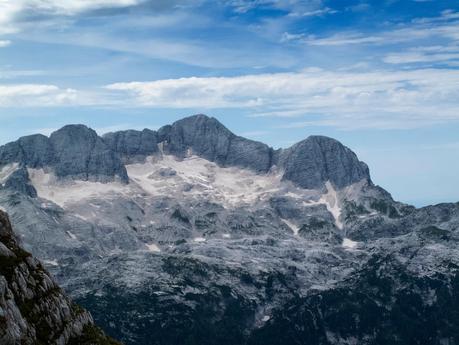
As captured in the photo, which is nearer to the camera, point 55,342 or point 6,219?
point 55,342

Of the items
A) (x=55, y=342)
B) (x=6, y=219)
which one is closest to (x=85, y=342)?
(x=55, y=342)

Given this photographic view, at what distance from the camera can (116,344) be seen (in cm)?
14588

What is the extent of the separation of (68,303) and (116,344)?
12.6 m

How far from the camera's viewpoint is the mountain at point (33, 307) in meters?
118

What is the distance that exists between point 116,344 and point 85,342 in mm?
12094

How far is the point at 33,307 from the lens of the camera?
128m

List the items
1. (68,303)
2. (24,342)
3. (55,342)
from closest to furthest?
(24,342), (55,342), (68,303)

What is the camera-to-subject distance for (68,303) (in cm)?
14162

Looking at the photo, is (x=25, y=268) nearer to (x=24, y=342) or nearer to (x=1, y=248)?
(x=1, y=248)

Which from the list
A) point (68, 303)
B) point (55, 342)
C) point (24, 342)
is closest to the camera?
point (24, 342)

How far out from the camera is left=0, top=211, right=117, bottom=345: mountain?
11825 cm

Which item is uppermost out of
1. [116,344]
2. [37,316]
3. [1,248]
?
[1,248]

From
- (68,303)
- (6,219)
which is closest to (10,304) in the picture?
(68,303)

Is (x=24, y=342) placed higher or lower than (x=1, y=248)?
lower
